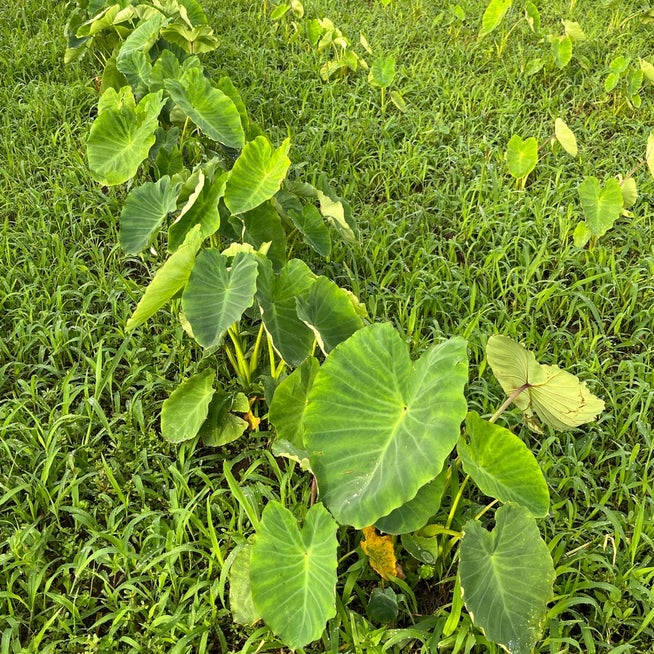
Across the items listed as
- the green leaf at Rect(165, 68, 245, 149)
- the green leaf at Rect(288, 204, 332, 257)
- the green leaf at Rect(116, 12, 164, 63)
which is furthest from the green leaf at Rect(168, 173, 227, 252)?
the green leaf at Rect(116, 12, 164, 63)

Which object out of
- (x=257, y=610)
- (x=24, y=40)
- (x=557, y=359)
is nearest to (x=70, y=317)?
(x=257, y=610)

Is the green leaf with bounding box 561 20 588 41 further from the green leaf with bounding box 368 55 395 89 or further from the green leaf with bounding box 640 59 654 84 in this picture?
the green leaf with bounding box 368 55 395 89

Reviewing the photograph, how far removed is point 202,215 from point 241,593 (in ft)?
3.61

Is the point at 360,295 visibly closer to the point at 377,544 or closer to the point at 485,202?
the point at 485,202

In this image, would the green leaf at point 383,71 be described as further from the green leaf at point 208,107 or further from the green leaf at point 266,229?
A: the green leaf at point 266,229

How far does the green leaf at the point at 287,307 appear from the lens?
5.34 feet

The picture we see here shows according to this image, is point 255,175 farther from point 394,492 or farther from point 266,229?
point 394,492

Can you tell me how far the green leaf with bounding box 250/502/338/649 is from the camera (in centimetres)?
124

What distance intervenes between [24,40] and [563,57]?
2847 mm

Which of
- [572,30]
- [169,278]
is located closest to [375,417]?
[169,278]

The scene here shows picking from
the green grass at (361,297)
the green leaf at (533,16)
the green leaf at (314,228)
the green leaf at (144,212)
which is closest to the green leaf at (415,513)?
the green grass at (361,297)

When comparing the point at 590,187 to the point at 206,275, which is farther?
the point at 590,187

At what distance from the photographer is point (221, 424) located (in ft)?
5.97

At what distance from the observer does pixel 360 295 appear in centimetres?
230
